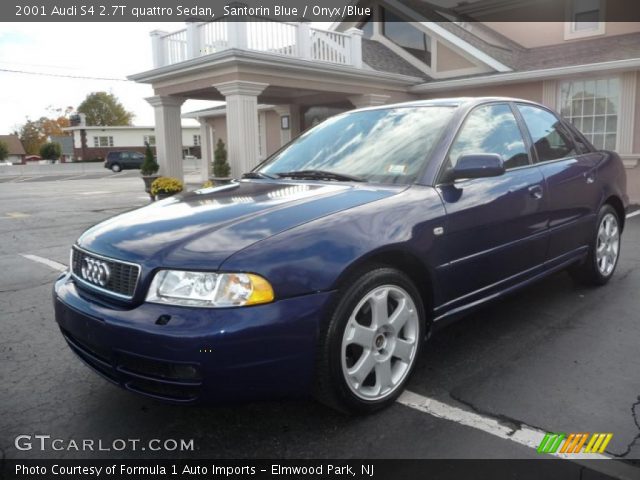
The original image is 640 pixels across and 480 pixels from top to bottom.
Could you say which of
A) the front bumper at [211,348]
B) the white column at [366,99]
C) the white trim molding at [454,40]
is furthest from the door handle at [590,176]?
the white column at [366,99]

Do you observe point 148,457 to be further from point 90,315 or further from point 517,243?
point 517,243

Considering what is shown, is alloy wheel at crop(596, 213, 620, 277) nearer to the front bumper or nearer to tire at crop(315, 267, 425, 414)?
tire at crop(315, 267, 425, 414)

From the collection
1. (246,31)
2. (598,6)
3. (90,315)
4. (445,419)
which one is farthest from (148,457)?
(598,6)

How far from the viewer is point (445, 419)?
106 inches

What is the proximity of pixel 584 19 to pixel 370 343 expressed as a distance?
47.6 feet

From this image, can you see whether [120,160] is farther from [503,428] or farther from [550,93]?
[503,428]

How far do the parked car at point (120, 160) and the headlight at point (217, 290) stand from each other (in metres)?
42.5

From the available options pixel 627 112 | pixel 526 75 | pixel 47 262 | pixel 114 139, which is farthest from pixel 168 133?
pixel 114 139

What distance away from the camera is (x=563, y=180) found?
410 centimetres

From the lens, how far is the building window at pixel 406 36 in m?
15.5

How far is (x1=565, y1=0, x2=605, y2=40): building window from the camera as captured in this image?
13.7m

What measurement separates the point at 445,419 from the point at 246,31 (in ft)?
34.5

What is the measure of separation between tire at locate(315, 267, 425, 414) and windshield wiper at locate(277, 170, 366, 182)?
779 millimetres

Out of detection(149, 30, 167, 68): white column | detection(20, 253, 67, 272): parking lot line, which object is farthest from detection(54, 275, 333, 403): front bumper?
detection(149, 30, 167, 68): white column
